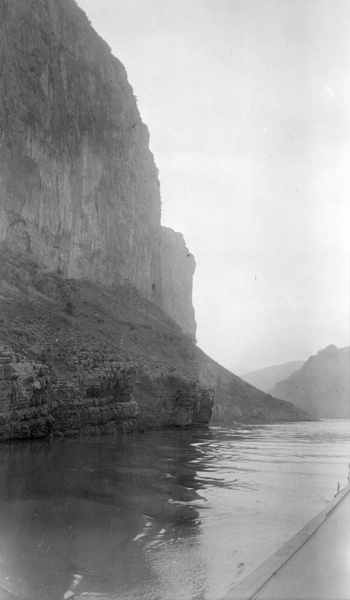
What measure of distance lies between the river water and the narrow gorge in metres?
15.8

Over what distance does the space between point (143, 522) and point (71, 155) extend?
8274 cm

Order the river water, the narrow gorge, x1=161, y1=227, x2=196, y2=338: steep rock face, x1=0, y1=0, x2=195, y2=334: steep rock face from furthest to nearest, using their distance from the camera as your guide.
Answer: x1=161, y1=227, x2=196, y2=338: steep rock face → x1=0, y1=0, x2=195, y2=334: steep rock face → the narrow gorge → the river water

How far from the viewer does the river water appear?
25.3ft

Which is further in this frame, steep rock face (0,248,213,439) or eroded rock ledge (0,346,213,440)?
steep rock face (0,248,213,439)

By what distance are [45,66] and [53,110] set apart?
21.8 feet

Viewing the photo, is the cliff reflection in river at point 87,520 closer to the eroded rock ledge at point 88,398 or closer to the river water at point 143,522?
the river water at point 143,522

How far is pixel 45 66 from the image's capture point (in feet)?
279

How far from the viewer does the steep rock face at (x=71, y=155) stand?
75812 mm

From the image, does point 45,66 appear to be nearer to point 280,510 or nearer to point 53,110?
point 53,110

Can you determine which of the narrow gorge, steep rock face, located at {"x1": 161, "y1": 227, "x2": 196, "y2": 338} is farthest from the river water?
steep rock face, located at {"x1": 161, "y1": 227, "x2": 196, "y2": 338}

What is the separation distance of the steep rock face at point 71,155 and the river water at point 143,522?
5729 centimetres

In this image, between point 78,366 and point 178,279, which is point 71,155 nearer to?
point 78,366

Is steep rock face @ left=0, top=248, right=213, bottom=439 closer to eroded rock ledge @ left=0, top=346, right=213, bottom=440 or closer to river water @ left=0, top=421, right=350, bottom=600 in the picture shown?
eroded rock ledge @ left=0, top=346, right=213, bottom=440

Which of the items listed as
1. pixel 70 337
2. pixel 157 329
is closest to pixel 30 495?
pixel 70 337
